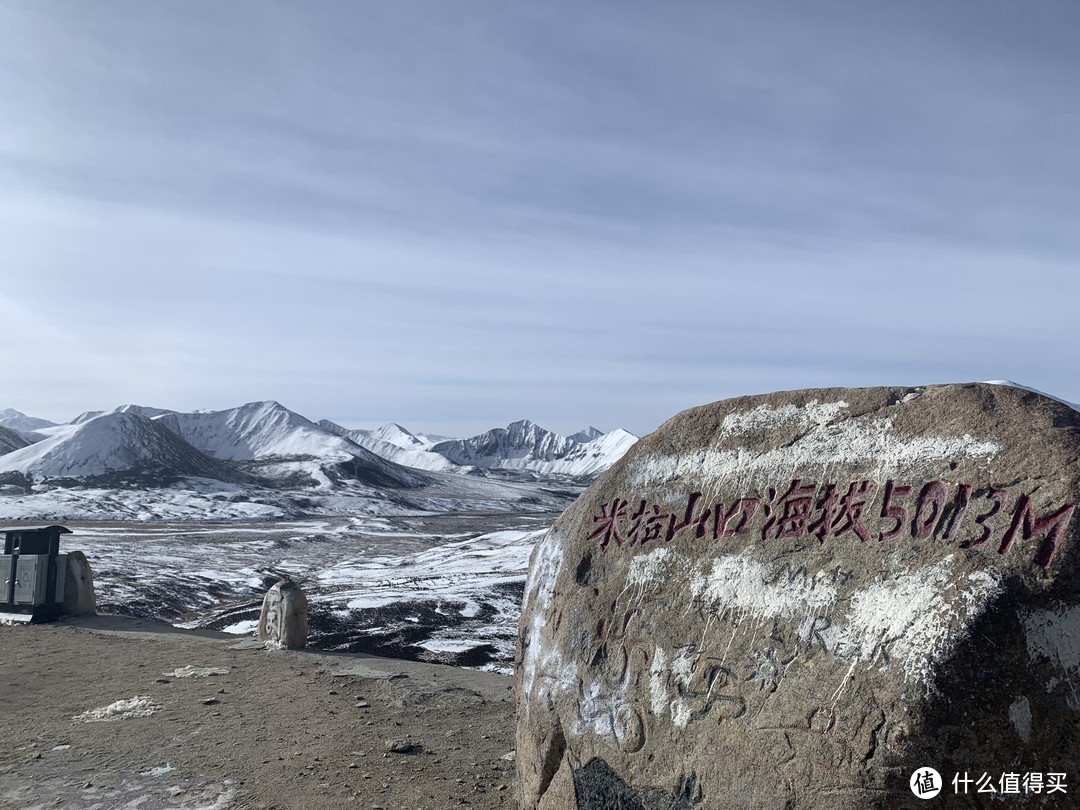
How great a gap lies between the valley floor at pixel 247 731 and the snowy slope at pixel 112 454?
82363 mm

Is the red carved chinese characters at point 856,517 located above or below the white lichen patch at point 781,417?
below

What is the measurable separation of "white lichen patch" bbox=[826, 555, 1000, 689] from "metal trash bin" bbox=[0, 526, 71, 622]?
15623mm

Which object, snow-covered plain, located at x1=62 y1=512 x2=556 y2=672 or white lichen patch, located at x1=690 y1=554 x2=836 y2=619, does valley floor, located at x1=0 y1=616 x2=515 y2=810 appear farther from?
snow-covered plain, located at x1=62 y1=512 x2=556 y2=672

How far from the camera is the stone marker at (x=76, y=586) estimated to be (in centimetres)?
1642

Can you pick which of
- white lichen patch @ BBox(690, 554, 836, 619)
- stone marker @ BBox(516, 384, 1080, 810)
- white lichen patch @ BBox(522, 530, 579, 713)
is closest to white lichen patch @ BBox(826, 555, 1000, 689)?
stone marker @ BBox(516, 384, 1080, 810)

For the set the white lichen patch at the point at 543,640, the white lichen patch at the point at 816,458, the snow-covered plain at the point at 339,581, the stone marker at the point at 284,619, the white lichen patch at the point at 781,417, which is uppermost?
the white lichen patch at the point at 781,417

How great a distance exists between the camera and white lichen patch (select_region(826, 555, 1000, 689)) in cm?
455

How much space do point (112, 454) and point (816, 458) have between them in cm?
10081

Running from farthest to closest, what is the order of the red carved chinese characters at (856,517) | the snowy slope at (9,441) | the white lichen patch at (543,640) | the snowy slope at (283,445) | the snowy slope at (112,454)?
the snowy slope at (283,445), the snowy slope at (9,441), the snowy slope at (112,454), the white lichen patch at (543,640), the red carved chinese characters at (856,517)

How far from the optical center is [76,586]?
16531 mm

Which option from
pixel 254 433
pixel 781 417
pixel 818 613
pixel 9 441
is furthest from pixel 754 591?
pixel 254 433

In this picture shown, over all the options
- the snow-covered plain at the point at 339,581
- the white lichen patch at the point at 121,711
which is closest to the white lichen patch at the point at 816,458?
the white lichen patch at the point at 121,711

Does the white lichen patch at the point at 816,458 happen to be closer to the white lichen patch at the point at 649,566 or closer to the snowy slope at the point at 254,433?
the white lichen patch at the point at 649,566

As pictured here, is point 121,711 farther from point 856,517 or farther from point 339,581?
point 339,581
